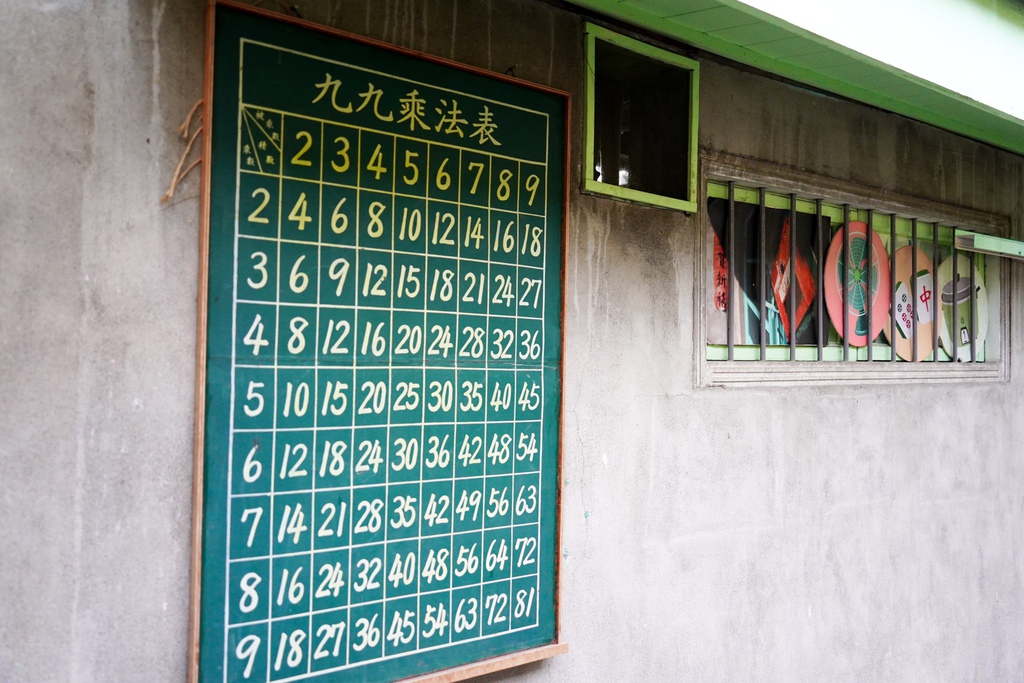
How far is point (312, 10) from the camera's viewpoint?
2703 millimetres

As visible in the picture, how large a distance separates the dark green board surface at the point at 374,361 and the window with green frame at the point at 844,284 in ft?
4.25

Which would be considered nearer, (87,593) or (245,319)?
(87,593)

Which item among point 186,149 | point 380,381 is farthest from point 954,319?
point 186,149

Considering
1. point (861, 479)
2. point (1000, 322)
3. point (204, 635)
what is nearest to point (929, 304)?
point (1000, 322)

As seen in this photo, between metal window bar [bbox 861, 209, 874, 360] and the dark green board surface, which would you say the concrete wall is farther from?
metal window bar [bbox 861, 209, 874, 360]

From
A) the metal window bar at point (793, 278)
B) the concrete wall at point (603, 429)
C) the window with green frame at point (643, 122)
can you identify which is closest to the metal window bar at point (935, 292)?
the concrete wall at point (603, 429)

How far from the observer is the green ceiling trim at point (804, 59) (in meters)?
3.32

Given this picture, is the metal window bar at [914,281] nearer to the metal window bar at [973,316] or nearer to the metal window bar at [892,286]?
the metal window bar at [892,286]

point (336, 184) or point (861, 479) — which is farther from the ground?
point (336, 184)

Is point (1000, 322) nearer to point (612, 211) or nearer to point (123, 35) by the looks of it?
point (612, 211)

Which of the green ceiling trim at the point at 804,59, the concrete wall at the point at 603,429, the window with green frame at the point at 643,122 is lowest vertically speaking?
the concrete wall at the point at 603,429

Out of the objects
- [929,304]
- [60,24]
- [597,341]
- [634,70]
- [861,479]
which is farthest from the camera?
[929,304]

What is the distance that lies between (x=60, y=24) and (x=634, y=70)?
2.36 metres

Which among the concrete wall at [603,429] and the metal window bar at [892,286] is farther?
the metal window bar at [892,286]
